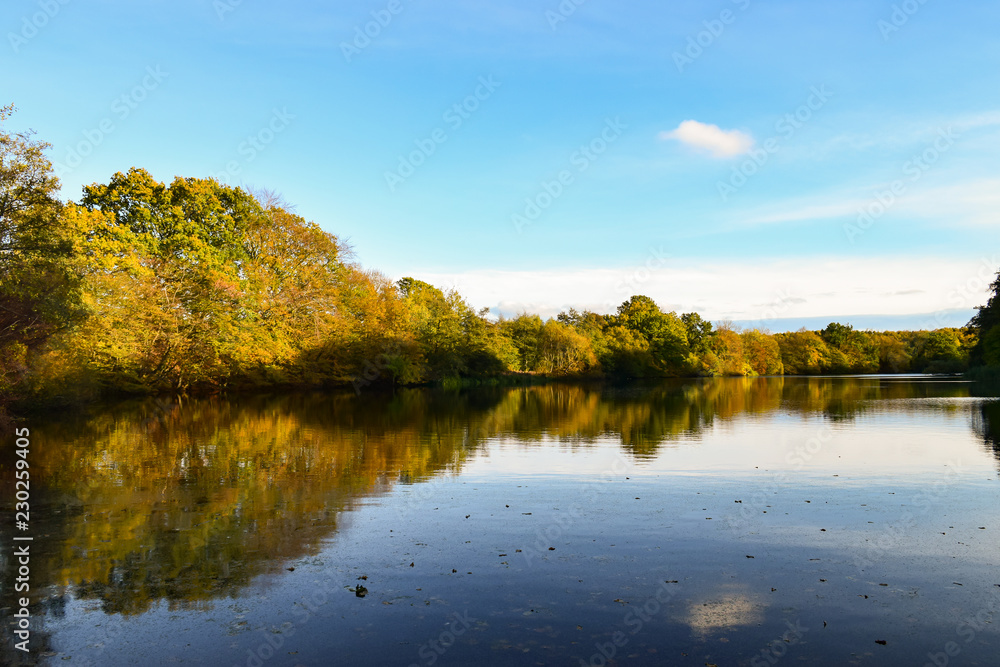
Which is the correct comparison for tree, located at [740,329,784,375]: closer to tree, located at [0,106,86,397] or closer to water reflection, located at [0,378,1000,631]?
water reflection, located at [0,378,1000,631]

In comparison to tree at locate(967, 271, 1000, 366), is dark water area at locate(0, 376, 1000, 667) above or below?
below

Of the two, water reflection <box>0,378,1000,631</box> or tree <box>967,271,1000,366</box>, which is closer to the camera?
water reflection <box>0,378,1000,631</box>

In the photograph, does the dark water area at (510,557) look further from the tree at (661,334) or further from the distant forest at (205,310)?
the tree at (661,334)

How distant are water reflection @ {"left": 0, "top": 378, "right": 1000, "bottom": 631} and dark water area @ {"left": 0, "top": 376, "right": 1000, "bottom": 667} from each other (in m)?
0.07

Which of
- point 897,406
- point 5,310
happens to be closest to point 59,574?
point 5,310

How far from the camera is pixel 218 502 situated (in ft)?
38.0

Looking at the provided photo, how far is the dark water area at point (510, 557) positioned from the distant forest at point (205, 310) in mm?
9381

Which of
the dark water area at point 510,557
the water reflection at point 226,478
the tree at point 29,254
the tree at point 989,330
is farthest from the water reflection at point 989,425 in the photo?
the tree at point 989,330

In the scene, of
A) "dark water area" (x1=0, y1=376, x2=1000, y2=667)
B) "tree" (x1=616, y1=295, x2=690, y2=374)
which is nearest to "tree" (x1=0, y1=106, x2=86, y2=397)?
"dark water area" (x1=0, y1=376, x2=1000, y2=667)

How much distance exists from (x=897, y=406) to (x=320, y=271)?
139 feet

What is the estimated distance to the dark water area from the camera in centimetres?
577

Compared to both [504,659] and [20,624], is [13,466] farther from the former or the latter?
[504,659]

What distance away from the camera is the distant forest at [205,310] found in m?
23.8

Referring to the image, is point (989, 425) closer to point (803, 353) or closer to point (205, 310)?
point (205, 310)
